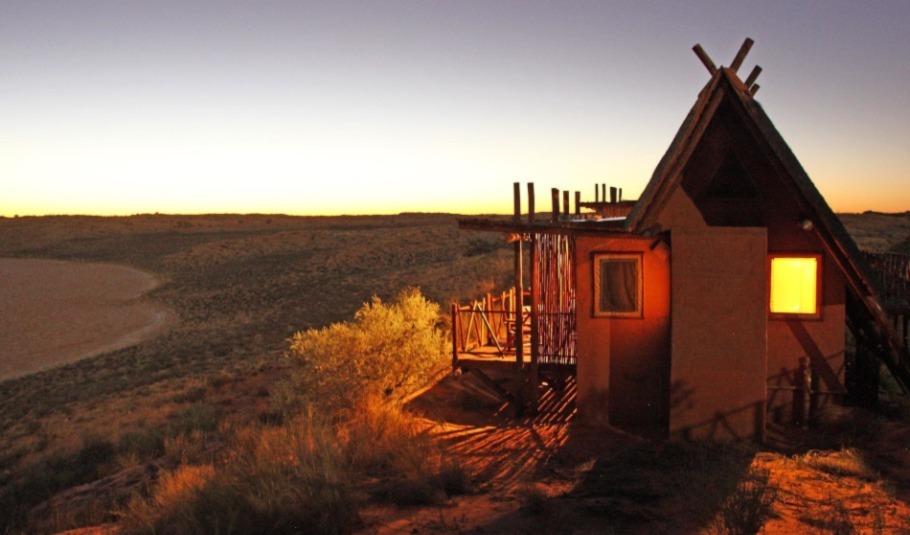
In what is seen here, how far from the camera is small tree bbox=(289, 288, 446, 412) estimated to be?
12.0m

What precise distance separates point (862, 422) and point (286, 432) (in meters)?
8.06

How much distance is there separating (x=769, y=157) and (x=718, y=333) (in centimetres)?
253

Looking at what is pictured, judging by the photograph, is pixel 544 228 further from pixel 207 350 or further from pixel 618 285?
pixel 207 350

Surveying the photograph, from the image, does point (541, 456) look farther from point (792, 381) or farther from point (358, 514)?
point (792, 381)

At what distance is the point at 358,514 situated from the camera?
6.34 metres

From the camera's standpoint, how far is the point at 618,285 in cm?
1026

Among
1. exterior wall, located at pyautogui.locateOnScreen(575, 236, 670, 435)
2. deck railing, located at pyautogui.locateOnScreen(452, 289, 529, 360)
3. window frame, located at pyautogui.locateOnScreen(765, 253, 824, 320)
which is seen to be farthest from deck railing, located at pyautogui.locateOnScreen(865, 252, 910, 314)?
deck railing, located at pyautogui.locateOnScreen(452, 289, 529, 360)

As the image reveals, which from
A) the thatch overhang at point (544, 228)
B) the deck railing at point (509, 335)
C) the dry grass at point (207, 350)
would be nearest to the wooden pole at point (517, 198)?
the thatch overhang at point (544, 228)

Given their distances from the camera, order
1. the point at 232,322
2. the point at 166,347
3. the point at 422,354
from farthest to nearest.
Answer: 1. the point at 232,322
2. the point at 166,347
3. the point at 422,354

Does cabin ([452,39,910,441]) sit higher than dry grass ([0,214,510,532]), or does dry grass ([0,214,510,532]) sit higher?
cabin ([452,39,910,441])

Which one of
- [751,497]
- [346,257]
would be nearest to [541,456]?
[751,497]

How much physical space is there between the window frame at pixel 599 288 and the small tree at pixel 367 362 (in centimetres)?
400

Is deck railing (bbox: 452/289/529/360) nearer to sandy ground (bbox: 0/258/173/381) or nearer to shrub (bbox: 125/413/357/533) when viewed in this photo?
shrub (bbox: 125/413/357/533)

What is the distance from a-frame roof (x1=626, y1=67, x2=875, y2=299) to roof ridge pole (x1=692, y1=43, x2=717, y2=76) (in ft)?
1.15
